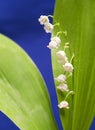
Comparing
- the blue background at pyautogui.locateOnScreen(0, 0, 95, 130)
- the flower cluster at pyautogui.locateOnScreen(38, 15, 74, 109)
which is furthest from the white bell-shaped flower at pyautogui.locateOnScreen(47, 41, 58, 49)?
the blue background at pyautogui.locateOnScreen(0, 0, 95, 130)

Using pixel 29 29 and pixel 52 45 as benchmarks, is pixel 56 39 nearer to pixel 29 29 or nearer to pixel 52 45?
pixel 52 45

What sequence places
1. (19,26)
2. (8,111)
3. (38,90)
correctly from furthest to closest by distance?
1. (19,26)
2. (38,90)
3. (8,111)

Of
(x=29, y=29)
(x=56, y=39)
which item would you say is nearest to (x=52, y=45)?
(x=56, y=39)

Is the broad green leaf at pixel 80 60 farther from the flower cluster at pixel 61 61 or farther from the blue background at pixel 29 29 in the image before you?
the blue background at pixel 29 29

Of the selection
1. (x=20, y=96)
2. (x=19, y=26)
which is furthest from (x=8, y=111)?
(x=19, y=26)

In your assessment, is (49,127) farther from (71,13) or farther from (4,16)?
(4,16)

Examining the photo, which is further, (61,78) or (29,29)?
(29,29)
